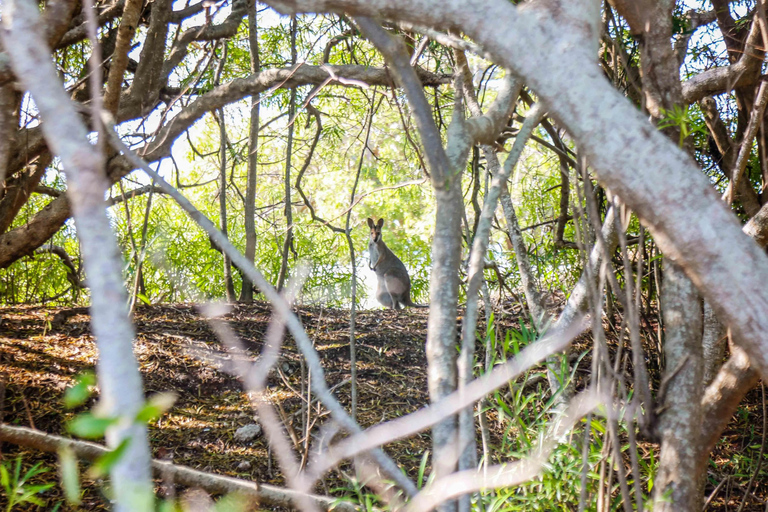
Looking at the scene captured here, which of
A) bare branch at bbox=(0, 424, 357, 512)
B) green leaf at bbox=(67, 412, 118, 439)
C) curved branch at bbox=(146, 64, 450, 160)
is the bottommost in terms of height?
bare branch at bbox=(0, 424, 357, 512)

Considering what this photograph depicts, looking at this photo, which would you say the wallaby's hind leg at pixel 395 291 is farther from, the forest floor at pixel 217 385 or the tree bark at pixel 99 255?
the tree bark at pixel 99 255

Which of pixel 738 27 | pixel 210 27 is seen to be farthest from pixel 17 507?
pixel 738 27

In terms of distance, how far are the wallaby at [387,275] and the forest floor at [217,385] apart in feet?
12.1

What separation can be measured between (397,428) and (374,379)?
2871mm

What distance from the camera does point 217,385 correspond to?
3633 mm

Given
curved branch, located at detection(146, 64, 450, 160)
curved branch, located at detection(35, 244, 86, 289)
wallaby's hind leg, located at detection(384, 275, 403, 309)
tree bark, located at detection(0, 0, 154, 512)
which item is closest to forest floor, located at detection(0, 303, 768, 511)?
curved branch, located at detection(35, 244, 86, 289)

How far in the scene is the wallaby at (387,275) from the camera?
27.2 feet

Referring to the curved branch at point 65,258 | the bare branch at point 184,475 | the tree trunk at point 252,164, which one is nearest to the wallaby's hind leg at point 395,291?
the tree trunk at point 252,164

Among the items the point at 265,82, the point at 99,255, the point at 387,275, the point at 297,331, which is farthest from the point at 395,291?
the point at 99,255

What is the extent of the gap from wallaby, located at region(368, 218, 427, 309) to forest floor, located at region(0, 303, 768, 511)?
3.68 metres

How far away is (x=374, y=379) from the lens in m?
3.92

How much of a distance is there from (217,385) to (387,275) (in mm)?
5018

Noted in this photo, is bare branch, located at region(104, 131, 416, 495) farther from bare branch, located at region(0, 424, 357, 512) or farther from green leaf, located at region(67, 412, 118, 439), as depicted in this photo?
bare branch, located at region(0, 424, 357, 512)

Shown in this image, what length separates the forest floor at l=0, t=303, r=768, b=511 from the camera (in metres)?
3.04
